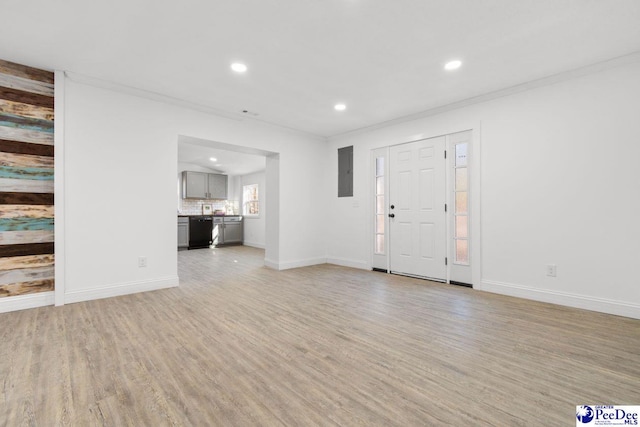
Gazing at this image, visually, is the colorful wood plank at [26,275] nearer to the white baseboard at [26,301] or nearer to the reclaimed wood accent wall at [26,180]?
the reclaimed wood accent wall at [26,180]

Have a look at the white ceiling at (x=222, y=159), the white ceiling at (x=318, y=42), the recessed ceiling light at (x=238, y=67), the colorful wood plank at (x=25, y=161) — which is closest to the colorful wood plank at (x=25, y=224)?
the colorful wood plank at (x=25, y=161)

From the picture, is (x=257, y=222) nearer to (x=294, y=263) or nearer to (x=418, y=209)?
(x=294, y=263)

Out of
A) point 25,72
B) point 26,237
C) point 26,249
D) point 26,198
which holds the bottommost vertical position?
point 26,249

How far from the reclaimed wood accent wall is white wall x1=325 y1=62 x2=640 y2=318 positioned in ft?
16.5

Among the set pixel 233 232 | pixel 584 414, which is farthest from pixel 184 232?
pixel 584 414

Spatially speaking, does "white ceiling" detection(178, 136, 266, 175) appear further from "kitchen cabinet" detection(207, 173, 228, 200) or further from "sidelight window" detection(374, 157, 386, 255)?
"sidelight window" detection(374, 157, 386, 255)

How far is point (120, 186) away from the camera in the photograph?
141 inches

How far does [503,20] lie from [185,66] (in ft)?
9.83

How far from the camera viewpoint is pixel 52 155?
3213mm

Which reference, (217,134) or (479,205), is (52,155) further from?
(479,205)

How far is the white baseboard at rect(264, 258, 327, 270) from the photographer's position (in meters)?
5.24

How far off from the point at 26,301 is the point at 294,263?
3.54 meters

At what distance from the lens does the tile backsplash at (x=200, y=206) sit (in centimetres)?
914

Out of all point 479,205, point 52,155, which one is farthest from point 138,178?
point 479,205
